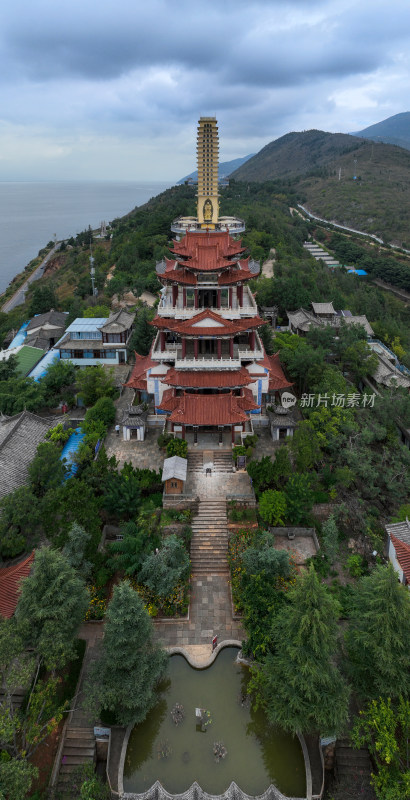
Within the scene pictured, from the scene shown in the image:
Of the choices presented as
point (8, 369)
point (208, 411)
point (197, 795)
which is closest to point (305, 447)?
point (208, 411)

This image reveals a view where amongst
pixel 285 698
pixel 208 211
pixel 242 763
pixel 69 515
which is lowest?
pixel 242 763

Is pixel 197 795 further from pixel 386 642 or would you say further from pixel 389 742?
pixel 386 642

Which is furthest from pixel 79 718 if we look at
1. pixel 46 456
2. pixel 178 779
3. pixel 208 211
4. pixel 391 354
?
pixel 208 211

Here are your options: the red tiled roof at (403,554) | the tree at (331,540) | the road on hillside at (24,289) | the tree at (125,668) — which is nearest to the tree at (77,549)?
the tree at (125,668)

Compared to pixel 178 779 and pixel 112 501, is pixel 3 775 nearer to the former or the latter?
pixel 178 779

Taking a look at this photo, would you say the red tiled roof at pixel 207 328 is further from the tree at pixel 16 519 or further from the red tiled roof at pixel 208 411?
the tree at pixel 16 519

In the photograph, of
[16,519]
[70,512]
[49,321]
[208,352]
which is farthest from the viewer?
[49,321]
